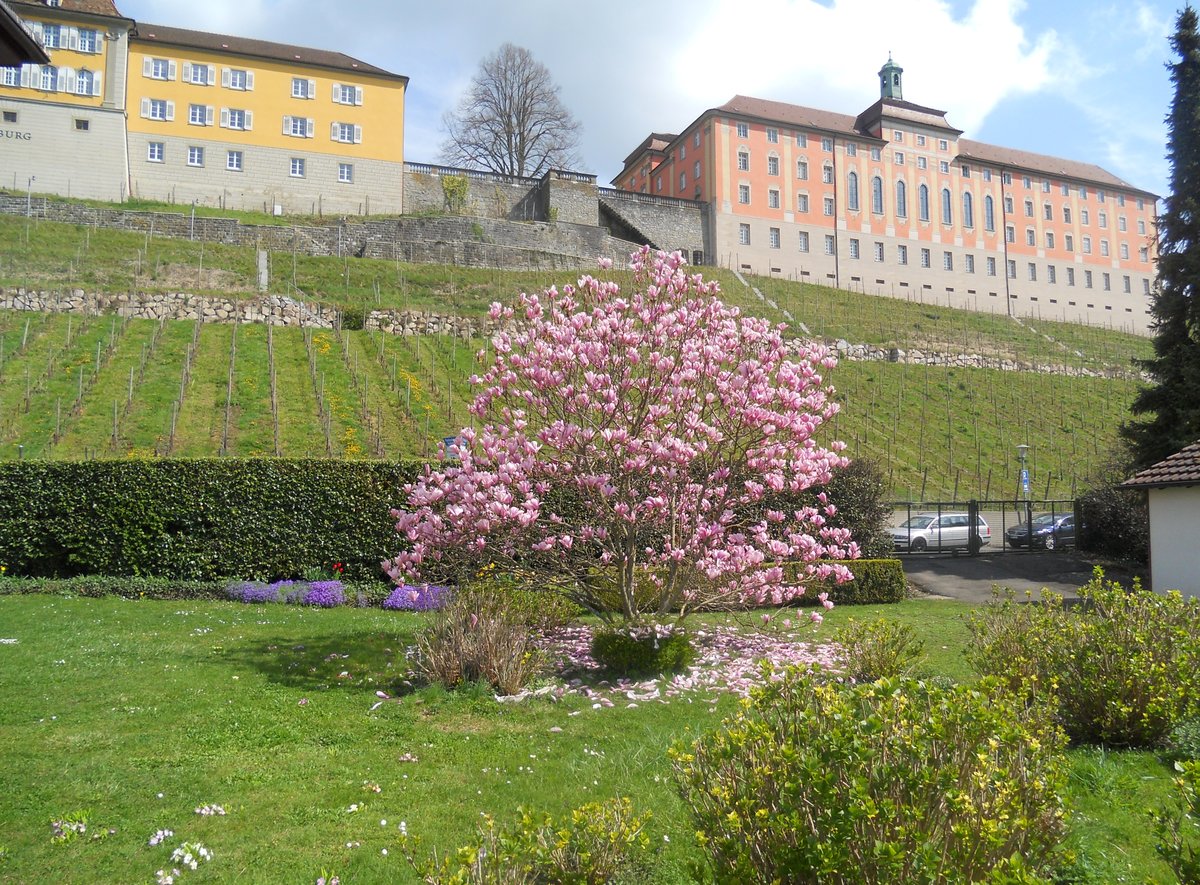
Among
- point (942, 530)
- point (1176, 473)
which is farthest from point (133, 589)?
point (942, 530)

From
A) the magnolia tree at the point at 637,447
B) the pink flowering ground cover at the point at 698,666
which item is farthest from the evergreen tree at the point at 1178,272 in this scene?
the magnolia tree at the point at 637,447

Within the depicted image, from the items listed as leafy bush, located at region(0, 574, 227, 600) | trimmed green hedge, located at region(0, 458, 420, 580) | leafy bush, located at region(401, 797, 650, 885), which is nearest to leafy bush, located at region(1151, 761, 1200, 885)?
leafy bush, located at region(401, 797, 650, 885)

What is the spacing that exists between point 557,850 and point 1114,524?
2253 centimetres

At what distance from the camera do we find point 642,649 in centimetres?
832

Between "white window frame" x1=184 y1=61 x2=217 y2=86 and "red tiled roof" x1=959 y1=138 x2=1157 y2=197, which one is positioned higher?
"red tiled roof" x1=959 y1=138 x2=1157 y2=197

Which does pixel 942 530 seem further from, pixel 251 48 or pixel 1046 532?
pixel 251 48

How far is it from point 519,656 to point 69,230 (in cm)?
4396

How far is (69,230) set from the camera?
4009 cm

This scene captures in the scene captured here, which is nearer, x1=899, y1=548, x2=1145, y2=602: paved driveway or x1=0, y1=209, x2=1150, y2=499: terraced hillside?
x1=899, y1=548, x2=1145, y2=602: paved driveway

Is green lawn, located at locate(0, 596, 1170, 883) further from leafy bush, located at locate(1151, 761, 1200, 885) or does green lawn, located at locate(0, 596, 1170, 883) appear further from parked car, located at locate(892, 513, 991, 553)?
parked car, located at locate(892, 513, 991, 553)

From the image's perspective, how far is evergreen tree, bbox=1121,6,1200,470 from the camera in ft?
64.8

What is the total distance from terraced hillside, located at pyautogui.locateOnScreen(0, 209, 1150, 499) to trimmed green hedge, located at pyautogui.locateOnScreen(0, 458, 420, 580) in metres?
7.63

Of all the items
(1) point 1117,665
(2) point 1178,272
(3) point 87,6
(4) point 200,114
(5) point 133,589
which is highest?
(3) point 87,6

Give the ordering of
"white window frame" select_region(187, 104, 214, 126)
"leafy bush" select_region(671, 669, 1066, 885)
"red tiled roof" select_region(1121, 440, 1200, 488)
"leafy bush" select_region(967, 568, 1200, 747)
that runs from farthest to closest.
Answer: "white window frame" select_region(187, 104, 214, 126) < "red tiled roof" select_region(1121, 440, 1200, 488) < "leafy bush" select_region(967, 568, 1200, 747) < "leafy bush" select_region(671, 669, 1066, 885)
